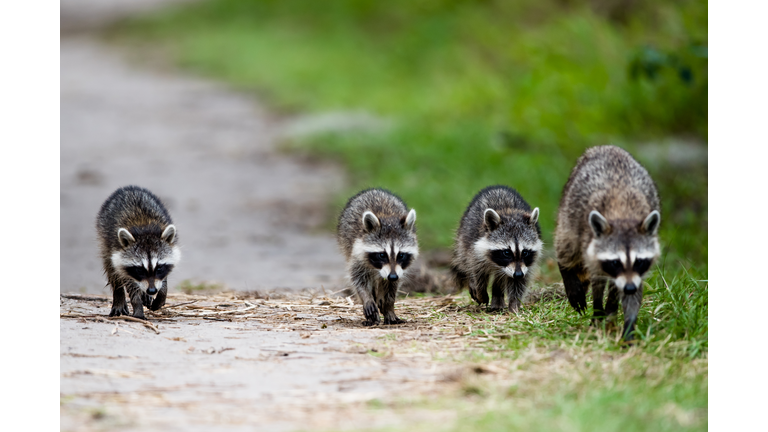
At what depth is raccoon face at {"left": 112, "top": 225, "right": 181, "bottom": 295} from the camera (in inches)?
269

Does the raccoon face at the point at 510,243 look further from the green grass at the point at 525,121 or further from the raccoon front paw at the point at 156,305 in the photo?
the raccoon front paw at the point at 156,305

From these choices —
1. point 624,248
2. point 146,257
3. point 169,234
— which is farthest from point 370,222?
point 624,248

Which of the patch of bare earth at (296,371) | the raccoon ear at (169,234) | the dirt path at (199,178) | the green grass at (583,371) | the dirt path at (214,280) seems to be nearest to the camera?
the green grass at (583,371)

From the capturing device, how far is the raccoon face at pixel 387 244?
6886 millimetres

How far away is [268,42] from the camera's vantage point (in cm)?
2552

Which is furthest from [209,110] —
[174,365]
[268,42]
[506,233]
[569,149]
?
[174,365]

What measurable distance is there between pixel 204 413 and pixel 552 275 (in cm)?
535

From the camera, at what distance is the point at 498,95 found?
1645 cm

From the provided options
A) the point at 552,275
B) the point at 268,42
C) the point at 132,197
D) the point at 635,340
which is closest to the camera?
the point at 635,340

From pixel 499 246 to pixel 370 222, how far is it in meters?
1.09

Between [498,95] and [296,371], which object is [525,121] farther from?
[296,371]

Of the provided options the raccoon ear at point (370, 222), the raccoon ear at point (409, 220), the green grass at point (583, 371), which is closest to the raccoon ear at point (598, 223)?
the green grass at point (583, 371)

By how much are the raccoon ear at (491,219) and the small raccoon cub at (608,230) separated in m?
0.63

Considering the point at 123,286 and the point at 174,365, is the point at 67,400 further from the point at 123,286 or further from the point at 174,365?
the point at 123,286
